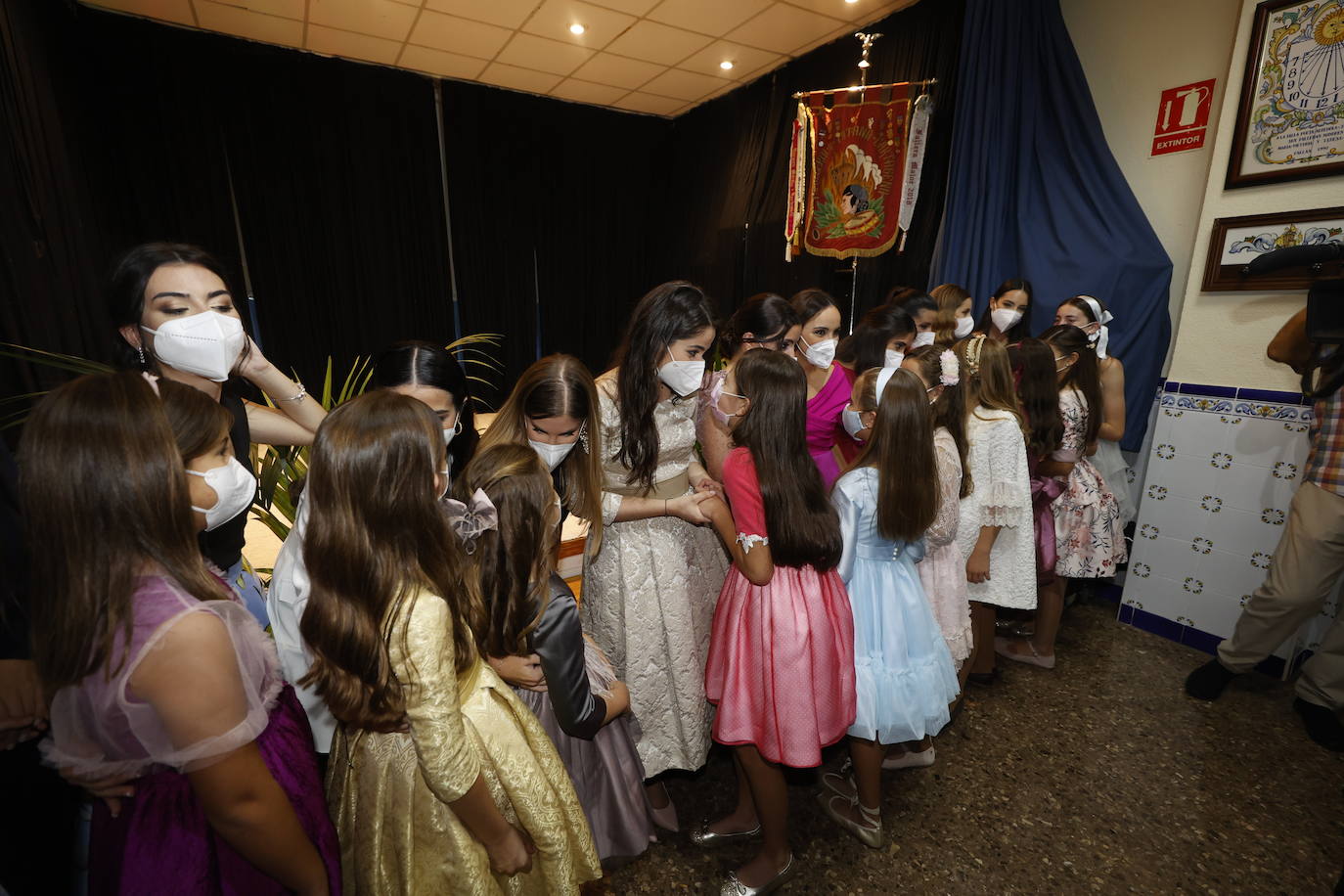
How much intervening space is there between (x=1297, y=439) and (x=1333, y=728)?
3.60 ft

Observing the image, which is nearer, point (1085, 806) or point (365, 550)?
point (365, 550)

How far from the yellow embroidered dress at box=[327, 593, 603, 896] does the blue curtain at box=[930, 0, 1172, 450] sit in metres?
3.27

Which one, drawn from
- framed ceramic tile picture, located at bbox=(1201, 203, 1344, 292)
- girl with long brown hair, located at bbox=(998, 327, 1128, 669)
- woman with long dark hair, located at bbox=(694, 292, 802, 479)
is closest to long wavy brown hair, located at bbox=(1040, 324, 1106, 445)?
girl with long brown hair, located at bbox=(998, 327, 1128, 669)

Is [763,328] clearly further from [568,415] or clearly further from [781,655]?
[781,655]

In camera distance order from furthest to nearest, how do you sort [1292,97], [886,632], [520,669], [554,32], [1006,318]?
[554,32] < [1006,318] < [1292,97] < [886,632] < [520,669]

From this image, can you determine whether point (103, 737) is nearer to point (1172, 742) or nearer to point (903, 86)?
point (1172, 742)

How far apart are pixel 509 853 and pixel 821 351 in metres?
1.99

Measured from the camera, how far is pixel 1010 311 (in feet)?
10.1

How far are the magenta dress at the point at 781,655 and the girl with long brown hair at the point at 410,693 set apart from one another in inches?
22.2

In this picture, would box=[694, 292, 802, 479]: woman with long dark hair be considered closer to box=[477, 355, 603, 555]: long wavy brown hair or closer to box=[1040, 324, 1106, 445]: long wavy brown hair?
box=[477, 355, 603, 555]: long wavy brown hair

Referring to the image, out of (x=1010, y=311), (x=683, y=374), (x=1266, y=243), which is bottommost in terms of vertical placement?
(x=683, y=374)

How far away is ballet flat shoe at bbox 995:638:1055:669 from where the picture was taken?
2.49 meters

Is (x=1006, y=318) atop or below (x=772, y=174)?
below

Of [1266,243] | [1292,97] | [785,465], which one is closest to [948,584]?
[785,465]
